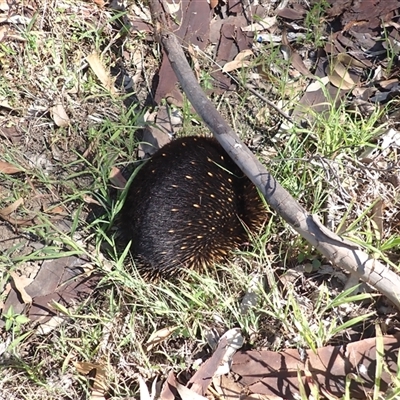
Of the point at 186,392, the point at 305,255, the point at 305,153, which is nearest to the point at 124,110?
the point at 305,153

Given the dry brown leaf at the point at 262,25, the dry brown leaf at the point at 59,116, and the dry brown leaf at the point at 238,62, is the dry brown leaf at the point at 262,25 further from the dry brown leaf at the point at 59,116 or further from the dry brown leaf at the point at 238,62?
the dry brown leaf at the point at 59,116

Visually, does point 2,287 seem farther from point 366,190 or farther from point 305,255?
point 366,190

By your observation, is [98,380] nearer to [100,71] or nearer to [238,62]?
[100,71]

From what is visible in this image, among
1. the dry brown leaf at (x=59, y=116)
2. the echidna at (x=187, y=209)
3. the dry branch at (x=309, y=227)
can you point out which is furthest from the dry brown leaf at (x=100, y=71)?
the dry branch at (x=309, y=227)

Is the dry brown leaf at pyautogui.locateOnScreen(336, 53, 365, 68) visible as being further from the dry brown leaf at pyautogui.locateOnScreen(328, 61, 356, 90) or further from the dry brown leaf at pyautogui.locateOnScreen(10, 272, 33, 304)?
the dry brown leaf at pyautogui.locateOnScreen(10, 272, 33, 304)

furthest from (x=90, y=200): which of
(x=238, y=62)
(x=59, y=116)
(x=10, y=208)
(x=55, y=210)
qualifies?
(x=238, y=62)

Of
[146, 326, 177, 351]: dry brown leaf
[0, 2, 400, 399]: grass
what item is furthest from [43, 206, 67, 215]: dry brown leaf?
[146, 326, 177, 351]: dry brown leaf
